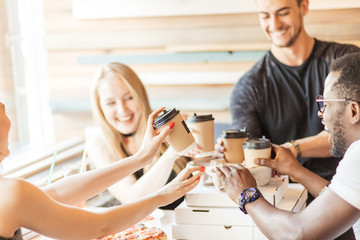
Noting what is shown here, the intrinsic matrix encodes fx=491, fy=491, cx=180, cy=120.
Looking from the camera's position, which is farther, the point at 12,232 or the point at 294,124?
the point at 294,124

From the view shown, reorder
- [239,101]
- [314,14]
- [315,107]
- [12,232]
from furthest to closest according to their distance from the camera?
[314,14], [239,101], [315,107], [12,232]

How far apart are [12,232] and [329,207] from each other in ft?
2.97

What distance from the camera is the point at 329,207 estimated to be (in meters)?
1.45

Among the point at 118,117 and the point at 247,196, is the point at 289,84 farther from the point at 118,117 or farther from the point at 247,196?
the point at 247,196

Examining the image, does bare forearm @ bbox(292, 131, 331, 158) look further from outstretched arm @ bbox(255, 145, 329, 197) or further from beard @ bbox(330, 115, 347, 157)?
beard @ bbox(330, 115, 347, 157)

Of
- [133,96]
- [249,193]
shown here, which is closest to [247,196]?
[249,193]

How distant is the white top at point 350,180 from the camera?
1421 millimetres

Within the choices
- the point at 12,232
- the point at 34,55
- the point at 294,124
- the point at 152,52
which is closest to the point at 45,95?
the point at 34,55

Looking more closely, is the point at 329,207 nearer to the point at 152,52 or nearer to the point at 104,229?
the point at 104,229

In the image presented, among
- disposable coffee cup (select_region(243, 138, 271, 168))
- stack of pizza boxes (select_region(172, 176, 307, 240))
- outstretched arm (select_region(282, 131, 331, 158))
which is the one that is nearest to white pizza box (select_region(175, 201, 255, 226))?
stack of pizza boxes (select_region(172, 176, 307, 240))

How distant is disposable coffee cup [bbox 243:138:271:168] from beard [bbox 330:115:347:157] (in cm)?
28

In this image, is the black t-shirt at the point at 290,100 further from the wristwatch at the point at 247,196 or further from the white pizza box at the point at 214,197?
the wristwatch at the point at 247,196

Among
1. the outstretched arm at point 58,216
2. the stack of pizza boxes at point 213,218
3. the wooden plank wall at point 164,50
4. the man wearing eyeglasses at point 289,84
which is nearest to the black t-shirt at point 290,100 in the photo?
the man wearing eyeglasses at point 289,84

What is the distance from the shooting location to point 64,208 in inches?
54.4
